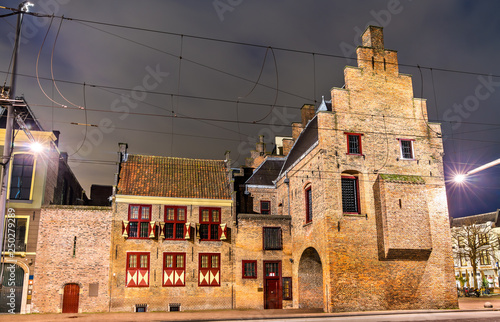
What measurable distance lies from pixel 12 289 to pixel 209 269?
11.5m

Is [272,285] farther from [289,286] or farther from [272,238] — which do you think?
[272,238]

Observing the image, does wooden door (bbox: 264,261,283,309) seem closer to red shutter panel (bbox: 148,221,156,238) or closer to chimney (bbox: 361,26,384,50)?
red shutter panel (bbox: 148,221,156,238)

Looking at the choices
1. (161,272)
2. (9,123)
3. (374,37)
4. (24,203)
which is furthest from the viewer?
(374,37)

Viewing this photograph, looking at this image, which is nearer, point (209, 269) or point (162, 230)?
point (162, 230)

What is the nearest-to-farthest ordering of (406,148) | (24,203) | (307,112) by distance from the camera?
(24,203) → (406,148) → (307,112)

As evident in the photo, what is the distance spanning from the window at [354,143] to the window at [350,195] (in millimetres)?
1676

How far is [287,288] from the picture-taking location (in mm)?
27984

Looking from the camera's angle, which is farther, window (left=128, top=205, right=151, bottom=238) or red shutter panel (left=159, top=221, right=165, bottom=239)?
red shutter panel (left=159, top=221, right=165, bottom=239)

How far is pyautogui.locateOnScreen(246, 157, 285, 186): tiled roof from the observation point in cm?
3258

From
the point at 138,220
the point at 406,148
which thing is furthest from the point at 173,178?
the point at 406,148

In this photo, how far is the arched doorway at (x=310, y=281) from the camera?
26938mm

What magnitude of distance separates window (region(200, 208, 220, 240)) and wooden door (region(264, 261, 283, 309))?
13.2 ft

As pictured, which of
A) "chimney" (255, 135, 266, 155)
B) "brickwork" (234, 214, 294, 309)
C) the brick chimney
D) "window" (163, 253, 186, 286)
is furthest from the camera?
"chimney" (255, 135, 266, 155)

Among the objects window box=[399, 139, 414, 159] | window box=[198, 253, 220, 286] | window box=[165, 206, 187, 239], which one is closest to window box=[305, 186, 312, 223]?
window box=[399, 139, 414, 159]
